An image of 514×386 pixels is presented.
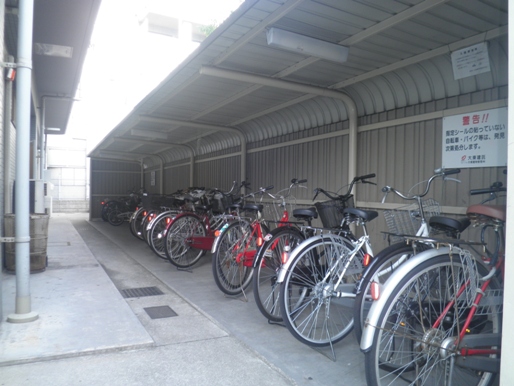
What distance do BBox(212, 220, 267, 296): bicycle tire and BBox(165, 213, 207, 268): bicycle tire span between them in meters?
1.42

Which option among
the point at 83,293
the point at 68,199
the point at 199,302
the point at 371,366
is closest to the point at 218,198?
the point at 199,302

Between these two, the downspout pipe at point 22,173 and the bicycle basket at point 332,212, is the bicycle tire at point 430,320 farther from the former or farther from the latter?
the downspout pipe at point 22,173

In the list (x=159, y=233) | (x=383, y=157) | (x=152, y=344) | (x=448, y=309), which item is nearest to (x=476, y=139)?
(x=383, y=157)

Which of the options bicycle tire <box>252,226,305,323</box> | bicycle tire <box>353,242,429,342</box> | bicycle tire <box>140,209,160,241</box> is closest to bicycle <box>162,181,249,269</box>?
bicycle tire <box>252,226,305,323</box>

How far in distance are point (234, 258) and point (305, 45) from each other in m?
A: 2.31

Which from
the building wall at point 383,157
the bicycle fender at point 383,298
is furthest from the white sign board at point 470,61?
the bicycle fender at point 383,298

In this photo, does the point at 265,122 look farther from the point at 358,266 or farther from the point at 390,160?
the point at 358,266

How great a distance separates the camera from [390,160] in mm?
5016

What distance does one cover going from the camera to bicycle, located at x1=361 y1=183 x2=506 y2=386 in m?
2.27

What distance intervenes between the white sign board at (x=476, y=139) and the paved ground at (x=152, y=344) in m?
1.99

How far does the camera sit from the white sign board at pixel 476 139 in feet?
12.7

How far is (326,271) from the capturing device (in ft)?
11.3

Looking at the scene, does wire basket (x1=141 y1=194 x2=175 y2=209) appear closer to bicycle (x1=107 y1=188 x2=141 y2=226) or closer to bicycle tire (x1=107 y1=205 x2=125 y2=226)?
bicycle (x1=107 y1=188 x2=141 y2=226)

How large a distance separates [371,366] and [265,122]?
224 inches
